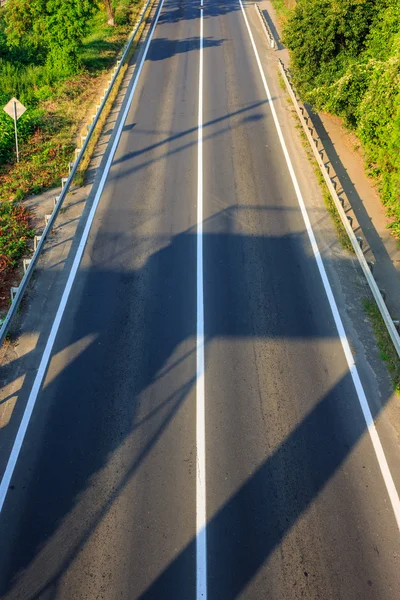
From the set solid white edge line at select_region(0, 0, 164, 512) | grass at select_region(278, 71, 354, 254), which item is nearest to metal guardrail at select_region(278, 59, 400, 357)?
grass at select_region(278, 71, 354, 254)

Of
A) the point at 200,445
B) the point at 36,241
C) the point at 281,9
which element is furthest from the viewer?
the point at 281,9

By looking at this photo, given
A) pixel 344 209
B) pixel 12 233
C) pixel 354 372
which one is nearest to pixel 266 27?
pixel 344 209

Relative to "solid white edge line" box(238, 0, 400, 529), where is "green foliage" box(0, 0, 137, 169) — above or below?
above

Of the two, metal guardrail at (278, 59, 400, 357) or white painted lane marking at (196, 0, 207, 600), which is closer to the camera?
white painted lane marking at (196, 0, 207, 600)

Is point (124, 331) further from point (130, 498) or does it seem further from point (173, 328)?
point (130, 498)

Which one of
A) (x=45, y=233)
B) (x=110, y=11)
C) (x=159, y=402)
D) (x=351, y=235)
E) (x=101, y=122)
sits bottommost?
(x=159, y=402)

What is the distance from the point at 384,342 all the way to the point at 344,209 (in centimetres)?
651

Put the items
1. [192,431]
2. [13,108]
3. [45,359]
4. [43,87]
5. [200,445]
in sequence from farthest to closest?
[43,87] < [13,108] < [45,359] < [192,431] < [200,445]

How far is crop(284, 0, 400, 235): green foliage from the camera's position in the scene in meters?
19.1

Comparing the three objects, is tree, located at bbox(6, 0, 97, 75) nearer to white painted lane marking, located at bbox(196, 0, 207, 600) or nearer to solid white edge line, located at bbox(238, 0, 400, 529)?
solid white edge line, located at bbox(238, 0, 400, 529)

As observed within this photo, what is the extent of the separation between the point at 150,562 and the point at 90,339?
5630 millimetres

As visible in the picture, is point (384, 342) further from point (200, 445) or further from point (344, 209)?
point (344, 209)

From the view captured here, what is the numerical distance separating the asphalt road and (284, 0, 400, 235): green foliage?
4162 millimetres

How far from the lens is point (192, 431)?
11.6 m
